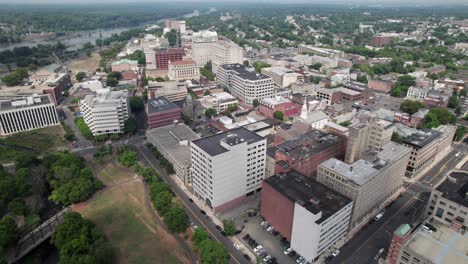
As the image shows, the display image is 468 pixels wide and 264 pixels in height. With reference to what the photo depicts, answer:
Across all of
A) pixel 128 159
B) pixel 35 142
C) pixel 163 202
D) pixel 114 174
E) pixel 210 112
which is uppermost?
pixel 210 112

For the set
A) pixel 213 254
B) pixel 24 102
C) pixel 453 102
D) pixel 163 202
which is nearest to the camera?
pixel 213 254

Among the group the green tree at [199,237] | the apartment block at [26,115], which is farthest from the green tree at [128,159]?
the apartment block at [26,115]

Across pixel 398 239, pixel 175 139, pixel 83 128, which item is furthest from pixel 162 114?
pixel 398 239

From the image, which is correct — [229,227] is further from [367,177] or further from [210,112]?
[210,112]

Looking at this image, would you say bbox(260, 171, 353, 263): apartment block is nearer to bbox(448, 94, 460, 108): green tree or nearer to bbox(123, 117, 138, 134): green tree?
bbox(123, 117, 138, 134): green tree

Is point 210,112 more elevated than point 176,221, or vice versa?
point 210,112

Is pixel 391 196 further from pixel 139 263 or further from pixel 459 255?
pixel 139 263
